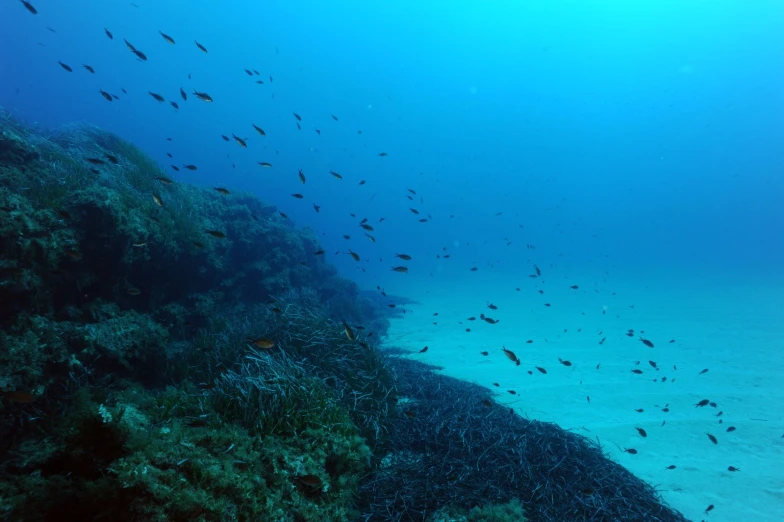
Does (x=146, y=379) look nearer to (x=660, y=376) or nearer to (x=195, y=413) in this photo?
(x=195, y=413)

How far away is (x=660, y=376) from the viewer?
1292cm

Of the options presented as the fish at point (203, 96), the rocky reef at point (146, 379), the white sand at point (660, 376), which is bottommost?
the rocky reef at point (146, 379)

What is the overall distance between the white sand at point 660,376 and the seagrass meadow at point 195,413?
2298 mm

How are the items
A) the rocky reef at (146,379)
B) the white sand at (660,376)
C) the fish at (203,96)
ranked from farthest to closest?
the fish at (203,96)
the white sand at (660,376)
the rocky reef at (146,379)

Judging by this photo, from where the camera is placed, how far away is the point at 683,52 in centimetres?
12762

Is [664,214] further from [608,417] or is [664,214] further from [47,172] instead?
[47,172]

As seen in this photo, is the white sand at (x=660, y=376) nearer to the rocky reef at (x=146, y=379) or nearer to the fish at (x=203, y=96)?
the rocky reef at (x=146, y=379)

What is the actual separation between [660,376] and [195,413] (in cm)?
1573

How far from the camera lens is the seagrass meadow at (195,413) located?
9.08 ft

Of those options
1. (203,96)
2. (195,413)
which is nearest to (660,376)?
(195,413)

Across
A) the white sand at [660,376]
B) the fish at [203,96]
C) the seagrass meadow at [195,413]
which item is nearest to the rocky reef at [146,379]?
the seagrass meadow at [195,413]

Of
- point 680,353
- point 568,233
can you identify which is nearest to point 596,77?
point 568,233

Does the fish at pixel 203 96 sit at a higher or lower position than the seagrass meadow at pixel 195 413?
higher

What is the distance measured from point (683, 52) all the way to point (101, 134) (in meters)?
183
